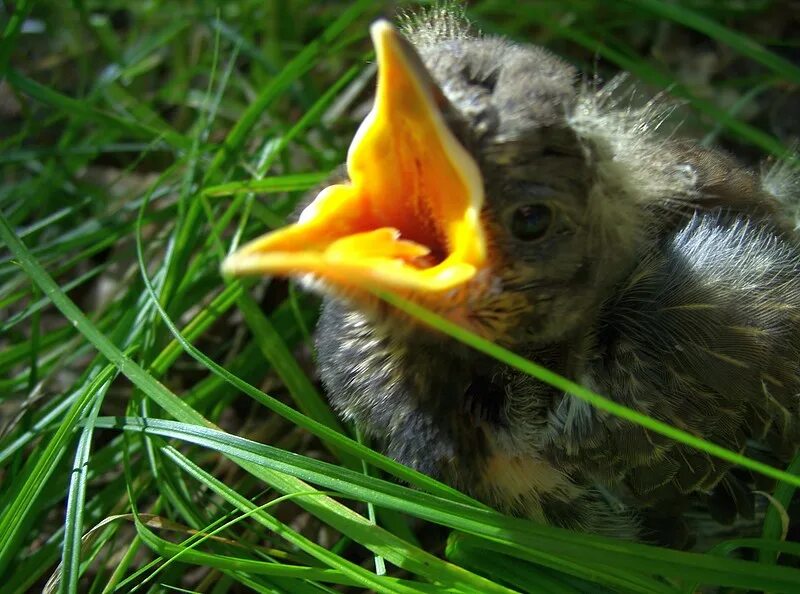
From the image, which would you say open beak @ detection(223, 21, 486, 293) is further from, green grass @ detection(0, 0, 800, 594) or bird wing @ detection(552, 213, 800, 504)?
bird wing @ detection(552, 213, 800, 504)

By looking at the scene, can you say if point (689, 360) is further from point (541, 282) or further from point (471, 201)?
point (471, 201)

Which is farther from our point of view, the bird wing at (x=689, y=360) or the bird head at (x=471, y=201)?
Answer: the bird wing at (x=689, y=360)

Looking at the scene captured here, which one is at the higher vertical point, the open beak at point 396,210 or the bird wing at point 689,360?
the open beak at point 396,210

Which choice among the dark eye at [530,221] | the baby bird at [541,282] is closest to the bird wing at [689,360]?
the baby bird at [541,282]

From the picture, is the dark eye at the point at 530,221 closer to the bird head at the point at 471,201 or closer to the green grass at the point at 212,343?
the bird head at the point at 471,201

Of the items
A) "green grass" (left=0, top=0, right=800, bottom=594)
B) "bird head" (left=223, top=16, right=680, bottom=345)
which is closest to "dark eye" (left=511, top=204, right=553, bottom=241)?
"bird head" (left=223, top=16, right=680, bottom=345)

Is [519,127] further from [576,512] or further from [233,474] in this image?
[233,474]
